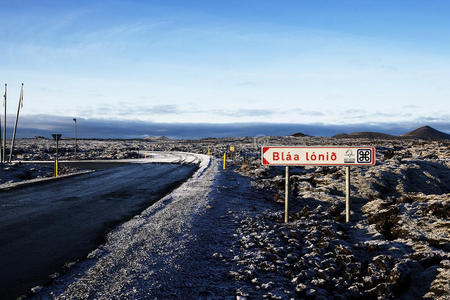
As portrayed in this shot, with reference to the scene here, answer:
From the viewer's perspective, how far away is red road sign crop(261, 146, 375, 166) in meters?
8.56

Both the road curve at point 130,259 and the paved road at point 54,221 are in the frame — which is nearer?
the road curve at point 130,259

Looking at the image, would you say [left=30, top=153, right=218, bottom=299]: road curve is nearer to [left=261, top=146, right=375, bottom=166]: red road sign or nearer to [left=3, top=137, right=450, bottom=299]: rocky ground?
[left=3, top=137, right=450, bottom=299]: rocky ground

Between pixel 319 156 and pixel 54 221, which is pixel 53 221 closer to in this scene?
pixel 54 221

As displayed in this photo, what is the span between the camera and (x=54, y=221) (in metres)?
8.66

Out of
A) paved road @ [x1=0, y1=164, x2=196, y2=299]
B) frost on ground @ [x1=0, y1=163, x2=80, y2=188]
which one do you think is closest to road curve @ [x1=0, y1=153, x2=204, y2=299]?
paved road @ [x1=0, y1=164, x2=196, y2=299]

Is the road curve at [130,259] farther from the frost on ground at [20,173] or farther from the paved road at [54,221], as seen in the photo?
the frost on ground at [20,173]

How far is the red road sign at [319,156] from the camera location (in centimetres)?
856

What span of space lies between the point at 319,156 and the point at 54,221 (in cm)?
770

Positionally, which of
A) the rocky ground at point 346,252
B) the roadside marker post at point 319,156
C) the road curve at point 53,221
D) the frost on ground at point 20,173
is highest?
the roadside marker post at point 319,156

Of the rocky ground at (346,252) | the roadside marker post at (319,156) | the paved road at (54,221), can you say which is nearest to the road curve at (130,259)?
the paved road at (54,221)

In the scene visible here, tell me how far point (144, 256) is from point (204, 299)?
77.1 inches

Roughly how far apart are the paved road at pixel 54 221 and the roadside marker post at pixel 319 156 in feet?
15.5

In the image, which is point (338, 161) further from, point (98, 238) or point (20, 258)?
point (20, 258)

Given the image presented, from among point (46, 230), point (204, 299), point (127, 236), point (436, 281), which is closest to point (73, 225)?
point (46, 230)
